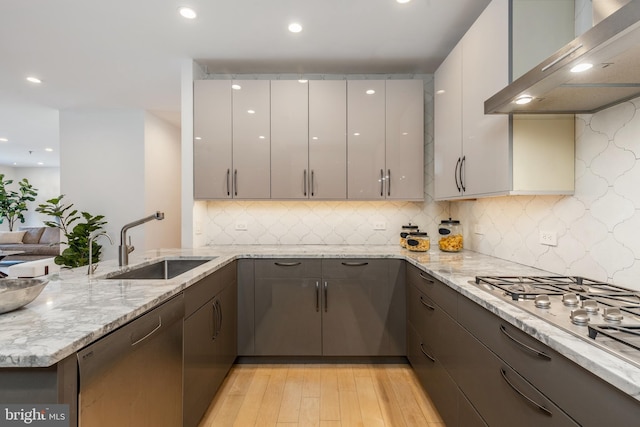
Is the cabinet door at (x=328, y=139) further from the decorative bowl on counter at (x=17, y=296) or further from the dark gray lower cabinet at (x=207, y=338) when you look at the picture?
the decorative bowl on counter at (x=17, y=296)

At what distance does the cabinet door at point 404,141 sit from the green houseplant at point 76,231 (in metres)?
4.06

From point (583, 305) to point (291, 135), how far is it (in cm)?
244

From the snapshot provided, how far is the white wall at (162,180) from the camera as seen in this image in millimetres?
4871

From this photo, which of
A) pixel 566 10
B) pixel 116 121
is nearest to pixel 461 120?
pixel 566 10

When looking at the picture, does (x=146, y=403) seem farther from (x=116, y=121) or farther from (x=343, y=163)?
(x=116, y=121)

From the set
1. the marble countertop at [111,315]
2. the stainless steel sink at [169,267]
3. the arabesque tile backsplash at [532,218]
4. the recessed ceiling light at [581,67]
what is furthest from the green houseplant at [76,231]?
the recessed ceiling light at [581,67]

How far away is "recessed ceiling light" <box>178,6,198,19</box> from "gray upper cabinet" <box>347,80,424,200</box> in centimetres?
135

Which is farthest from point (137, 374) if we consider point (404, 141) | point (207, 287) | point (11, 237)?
point (11, 237)

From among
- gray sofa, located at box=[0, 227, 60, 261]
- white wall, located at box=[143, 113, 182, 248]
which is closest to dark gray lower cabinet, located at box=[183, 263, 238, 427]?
white wall, located at box=[143, 113, 182, 248]

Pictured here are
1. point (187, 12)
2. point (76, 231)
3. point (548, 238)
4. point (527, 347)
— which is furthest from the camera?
point (76, 231)

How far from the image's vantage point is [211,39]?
2.70 meters

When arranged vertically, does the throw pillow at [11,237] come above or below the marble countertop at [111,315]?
below

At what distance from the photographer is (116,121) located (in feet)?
15.8

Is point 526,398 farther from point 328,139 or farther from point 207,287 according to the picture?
point 328,139
